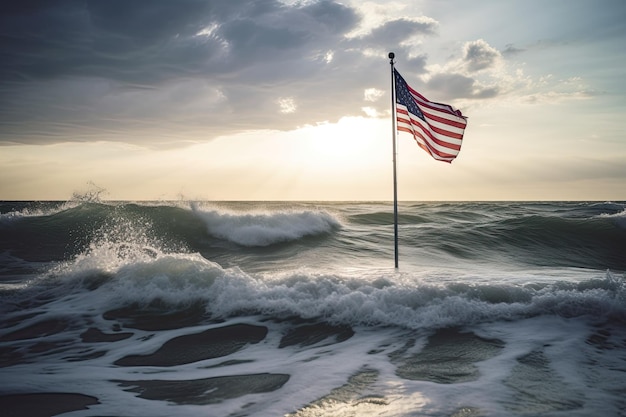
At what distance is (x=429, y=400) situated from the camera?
14.0 ft

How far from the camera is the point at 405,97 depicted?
1038 centimetres

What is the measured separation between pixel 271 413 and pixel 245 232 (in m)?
14.7

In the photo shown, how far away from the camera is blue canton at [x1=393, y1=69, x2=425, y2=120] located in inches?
399

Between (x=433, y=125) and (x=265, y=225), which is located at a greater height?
(x=433, y=125)

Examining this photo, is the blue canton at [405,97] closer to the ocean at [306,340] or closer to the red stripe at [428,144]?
the red stripe at [428,144]

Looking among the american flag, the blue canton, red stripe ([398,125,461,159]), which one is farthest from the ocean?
the blue canton

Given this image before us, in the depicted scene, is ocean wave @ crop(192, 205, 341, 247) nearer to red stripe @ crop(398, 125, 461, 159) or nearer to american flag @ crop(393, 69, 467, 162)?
red stripe @ crop(398, 125, 461, 159)

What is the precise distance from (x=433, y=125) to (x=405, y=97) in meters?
1.11

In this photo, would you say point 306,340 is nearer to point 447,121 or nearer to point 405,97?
point 447,121

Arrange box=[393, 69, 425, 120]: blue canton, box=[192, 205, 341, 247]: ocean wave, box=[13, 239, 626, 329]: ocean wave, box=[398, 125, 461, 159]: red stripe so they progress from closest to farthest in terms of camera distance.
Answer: box=[13, 239, 626, 329]: ocean wave, box=[398, 125, 461, 159]: red stripe, box=[393, 69, 425, 120]: blue canton, box=[192, 205, 341, 247]: ocean wave

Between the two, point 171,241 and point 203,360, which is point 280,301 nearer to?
point 203,360

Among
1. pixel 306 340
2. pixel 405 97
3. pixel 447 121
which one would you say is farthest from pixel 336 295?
pixel 405 97

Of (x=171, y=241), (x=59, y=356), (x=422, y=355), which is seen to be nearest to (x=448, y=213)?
(x=171, y=241)

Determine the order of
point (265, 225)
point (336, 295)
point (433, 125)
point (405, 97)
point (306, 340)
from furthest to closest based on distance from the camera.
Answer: point (265, 225), point (405, 97), point (433, 125), point (336, 295), point (306, 340)
